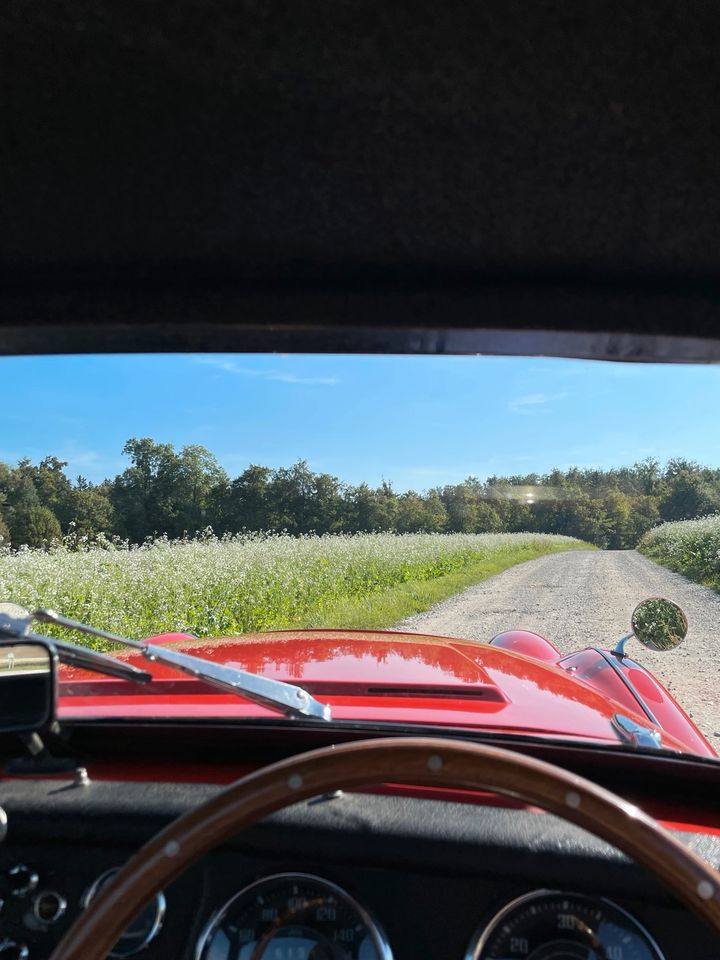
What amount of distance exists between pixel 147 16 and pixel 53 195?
427 mm

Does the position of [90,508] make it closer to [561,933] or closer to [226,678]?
[226,678]

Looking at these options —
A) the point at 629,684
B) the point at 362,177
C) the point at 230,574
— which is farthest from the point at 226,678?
the point at 230,574

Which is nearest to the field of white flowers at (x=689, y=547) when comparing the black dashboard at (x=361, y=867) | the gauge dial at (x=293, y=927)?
the black dashboard at (x=361, y=867)

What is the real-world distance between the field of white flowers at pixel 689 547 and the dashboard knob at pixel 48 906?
216cm

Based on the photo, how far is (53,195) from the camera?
1478mm

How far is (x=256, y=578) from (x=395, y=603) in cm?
103

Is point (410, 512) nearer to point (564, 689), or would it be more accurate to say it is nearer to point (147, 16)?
point (564, 689)

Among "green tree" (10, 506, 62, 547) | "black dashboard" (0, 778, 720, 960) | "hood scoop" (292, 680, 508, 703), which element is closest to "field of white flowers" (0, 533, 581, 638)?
"green tree" (10, 506, 62, 547)

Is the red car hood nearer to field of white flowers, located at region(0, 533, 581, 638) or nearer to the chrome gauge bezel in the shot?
the chrome gauge bezel

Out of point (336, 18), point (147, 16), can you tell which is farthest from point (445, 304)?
point (147, 16)

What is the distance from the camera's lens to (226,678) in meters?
1.71

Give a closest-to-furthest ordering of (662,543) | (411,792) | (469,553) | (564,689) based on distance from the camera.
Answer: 1. (411,792)
2. (564,689)
3. (662,543)
4. (469,553)

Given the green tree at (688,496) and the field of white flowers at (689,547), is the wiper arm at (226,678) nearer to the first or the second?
the green tree at (688,496)

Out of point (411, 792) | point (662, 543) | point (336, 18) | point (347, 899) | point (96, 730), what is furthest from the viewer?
point (662, 543)
